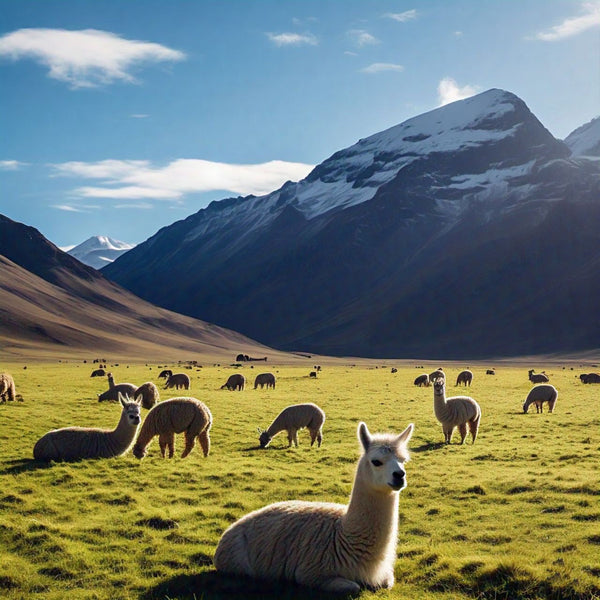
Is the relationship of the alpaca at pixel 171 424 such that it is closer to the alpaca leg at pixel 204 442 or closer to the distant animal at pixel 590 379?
the alpaca leg at pixel 204 442

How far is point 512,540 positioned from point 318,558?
4.05 m

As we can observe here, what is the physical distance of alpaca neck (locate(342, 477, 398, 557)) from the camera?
8836 millimetres

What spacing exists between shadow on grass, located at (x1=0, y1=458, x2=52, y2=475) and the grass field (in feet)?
0.31

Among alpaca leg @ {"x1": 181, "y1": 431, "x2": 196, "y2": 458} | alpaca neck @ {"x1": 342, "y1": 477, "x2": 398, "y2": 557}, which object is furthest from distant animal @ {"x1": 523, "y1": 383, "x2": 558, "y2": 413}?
alpaca neck @ {"x1": 342, "y1": 477, "x2": 398, "y2": 557}

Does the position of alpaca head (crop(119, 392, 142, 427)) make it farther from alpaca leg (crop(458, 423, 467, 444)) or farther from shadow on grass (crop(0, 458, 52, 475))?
alpaca leg (crop(458, 423, 467, 444))

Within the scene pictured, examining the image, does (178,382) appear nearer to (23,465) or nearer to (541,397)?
(541,397)

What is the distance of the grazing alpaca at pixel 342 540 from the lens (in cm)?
870

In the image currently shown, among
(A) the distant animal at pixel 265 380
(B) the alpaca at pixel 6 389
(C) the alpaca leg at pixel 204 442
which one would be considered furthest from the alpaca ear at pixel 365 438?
(A) the distant animal at pixel 265 380

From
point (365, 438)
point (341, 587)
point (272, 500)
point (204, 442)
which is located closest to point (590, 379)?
point (204, 442)

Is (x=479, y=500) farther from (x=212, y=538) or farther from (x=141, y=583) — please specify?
(x=141, y=583)

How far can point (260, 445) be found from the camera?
71.4ft

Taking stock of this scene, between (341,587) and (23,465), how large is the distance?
11374mm

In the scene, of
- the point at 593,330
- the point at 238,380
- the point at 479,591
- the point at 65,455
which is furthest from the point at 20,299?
the point at 479,591

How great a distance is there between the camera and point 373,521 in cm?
887
